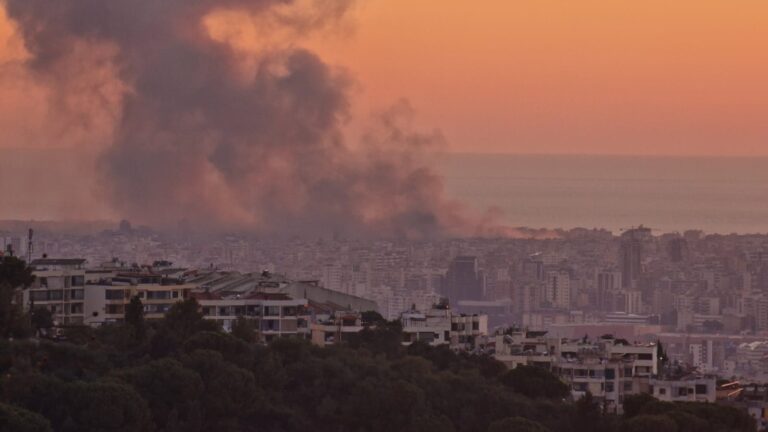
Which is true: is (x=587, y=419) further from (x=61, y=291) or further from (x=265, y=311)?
(x=265, y=311)

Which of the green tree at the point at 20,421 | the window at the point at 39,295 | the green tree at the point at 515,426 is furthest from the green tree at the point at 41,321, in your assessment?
the green tree at the point at 20,421

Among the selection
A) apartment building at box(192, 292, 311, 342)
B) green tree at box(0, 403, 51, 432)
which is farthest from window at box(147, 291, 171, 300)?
green tree at box(0, 403, 51, 432)

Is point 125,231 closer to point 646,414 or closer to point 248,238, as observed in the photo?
point 248,238

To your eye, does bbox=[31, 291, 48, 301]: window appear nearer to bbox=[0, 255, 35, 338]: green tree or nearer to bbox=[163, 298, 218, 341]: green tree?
bbox=[163, 298, 218, 341]: green tree

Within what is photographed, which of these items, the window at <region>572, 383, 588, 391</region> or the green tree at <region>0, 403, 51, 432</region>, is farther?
the window at <region>572, 383, 588, 391</region>


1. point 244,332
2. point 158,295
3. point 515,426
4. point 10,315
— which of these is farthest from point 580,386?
point 10,315

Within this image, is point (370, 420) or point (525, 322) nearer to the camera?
point (370, 420)

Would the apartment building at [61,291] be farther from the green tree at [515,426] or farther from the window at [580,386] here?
the green tree at [515,426]

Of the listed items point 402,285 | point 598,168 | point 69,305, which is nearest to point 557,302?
point 402,285
